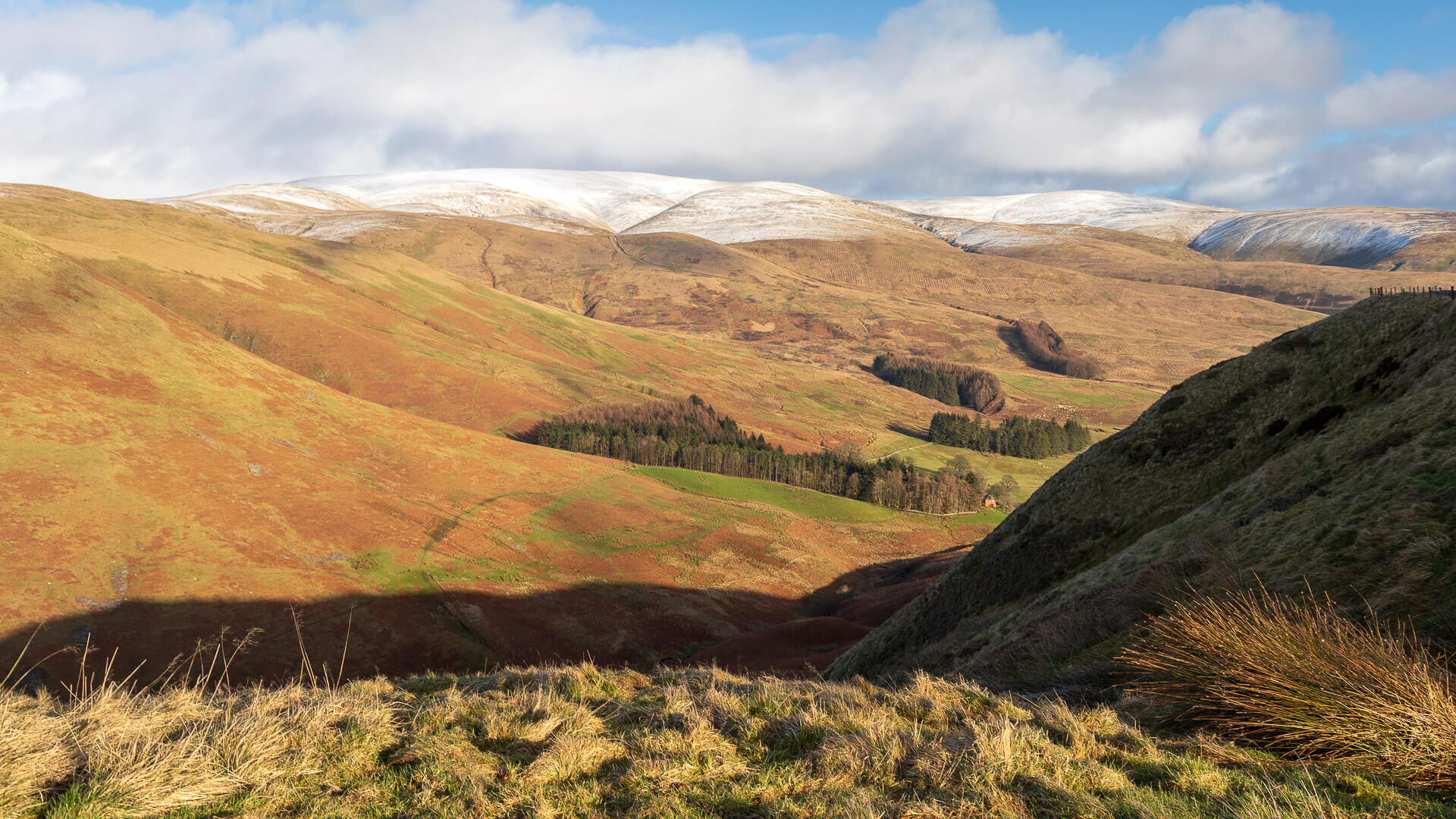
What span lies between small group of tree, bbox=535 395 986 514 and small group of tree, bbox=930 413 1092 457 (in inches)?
1949

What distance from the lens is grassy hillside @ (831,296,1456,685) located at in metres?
10.0

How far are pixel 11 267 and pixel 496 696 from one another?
78.6 m

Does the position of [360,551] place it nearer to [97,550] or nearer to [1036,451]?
[97,550]

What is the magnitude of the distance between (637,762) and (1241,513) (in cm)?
1437

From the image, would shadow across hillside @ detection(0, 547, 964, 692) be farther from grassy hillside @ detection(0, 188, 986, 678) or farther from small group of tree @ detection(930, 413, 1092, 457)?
small group of tree @ detection(930, 413, 1092, 457)

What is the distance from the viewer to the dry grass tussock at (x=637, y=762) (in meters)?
5.88

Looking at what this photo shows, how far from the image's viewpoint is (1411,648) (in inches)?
294

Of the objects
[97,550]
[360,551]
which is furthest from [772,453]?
[97,550]

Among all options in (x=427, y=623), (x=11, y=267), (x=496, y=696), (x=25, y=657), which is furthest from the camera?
(x=11, y=267)

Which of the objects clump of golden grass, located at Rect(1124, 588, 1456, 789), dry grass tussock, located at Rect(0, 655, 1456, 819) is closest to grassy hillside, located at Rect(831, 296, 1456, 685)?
clump of golden grass, located at Rect(1124, 588, 1456, 789)

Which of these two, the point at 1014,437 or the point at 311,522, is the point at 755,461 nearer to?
the point at 311,522

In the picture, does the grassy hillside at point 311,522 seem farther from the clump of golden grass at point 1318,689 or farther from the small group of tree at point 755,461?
the clump of golden grass at point 1318,689

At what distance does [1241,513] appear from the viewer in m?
14.5

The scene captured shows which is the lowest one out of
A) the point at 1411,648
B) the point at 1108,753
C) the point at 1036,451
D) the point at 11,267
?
the point at 1036,451
